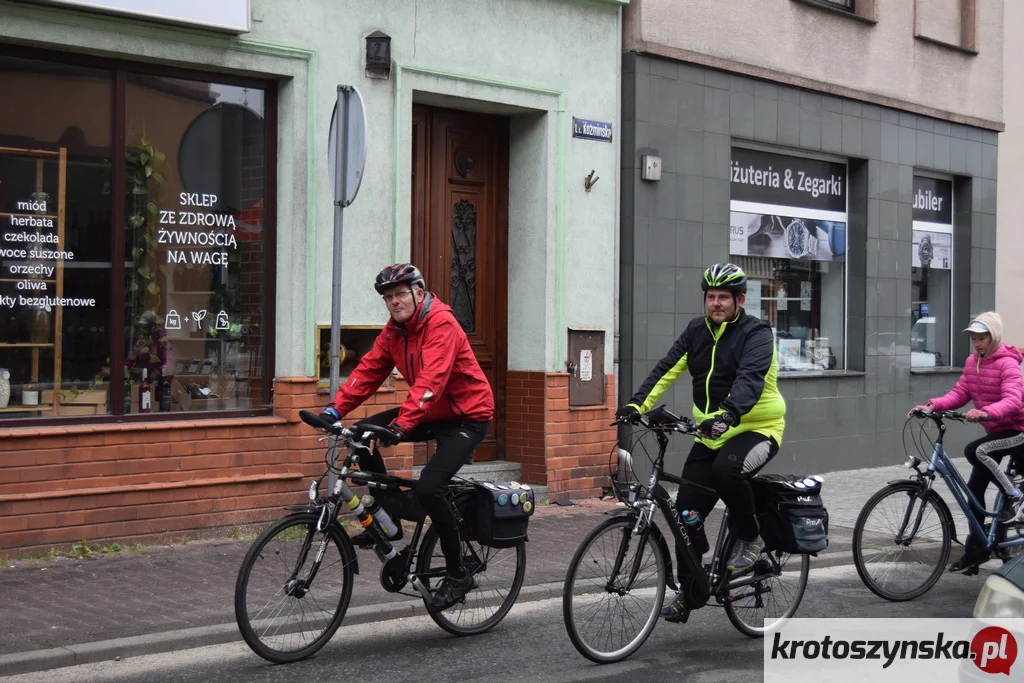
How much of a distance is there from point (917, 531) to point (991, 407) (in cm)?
92

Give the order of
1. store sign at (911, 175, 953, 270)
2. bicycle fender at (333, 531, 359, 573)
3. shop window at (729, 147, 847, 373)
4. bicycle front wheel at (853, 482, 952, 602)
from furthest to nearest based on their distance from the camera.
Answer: store sign at (911, 175, 953, 270) → shop window at (729, 147, 847, 373) → bicycle front wheel at (853, 482, 952, 602) → bicycle fender at (333, 531, 359, 573)

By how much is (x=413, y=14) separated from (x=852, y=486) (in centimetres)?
657

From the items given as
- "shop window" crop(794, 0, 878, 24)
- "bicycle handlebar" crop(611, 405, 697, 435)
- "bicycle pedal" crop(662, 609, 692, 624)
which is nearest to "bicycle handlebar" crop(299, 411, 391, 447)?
"bicycle handlebar" crop(611, 405, 697, 435)

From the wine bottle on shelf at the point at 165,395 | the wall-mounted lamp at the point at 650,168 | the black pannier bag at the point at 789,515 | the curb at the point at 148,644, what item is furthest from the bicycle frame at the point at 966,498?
the wine bottle on shelf at the point at 165,395

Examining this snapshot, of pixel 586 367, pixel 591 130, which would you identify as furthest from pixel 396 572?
pixel 591 130

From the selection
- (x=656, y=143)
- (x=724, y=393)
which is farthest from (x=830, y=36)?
(x=724, y=393)

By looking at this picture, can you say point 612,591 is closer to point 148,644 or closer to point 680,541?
point 680,541

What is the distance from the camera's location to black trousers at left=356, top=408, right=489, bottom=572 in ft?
21.0

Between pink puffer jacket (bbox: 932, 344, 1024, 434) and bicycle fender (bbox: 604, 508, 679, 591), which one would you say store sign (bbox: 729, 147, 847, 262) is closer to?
pink puffer jacket (bbox: 932, 344, 1024, 434)

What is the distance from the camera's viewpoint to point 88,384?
9.02m

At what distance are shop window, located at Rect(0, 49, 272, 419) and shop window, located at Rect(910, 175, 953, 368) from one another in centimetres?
887

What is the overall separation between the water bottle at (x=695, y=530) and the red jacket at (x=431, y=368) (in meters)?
1.16

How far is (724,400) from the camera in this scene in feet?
21.0

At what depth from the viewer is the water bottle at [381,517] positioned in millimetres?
6371
